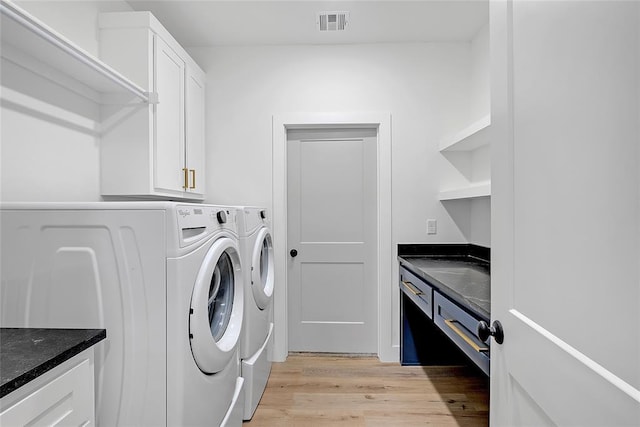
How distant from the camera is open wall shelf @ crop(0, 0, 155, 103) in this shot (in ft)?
3.87

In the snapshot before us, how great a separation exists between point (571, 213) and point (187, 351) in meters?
1.21

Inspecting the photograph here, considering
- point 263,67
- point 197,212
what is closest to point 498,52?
point 197,212

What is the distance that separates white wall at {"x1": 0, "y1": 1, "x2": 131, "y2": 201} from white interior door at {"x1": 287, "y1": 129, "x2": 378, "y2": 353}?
1.42 metres

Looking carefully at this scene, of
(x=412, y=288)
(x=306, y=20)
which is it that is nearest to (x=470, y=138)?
(x=412, y=288)

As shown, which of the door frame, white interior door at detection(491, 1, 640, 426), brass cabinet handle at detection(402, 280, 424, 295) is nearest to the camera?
white interior door at detection(491, 1, 640, 426)

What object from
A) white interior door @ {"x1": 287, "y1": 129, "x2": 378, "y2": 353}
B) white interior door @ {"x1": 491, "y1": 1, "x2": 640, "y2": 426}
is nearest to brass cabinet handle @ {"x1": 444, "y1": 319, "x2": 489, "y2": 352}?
white interior door @ {"x1": 491, "y1": 1, "x2": 640, "y2": 426}

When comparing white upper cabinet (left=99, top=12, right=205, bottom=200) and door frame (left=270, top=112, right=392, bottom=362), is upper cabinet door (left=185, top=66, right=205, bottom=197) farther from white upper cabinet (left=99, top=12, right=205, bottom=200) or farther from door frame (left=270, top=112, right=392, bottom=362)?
door frame (left=270, top=112, right=392, bottom=362)

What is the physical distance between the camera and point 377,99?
Result: 270cm

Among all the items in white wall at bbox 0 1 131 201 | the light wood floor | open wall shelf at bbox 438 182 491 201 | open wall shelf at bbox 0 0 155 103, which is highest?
open wall shelf at bbox 0 0 155 103

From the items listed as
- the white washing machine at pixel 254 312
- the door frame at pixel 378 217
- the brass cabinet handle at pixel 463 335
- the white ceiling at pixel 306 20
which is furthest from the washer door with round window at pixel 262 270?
the white ceiling at pixel 306 20

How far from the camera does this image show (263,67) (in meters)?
2.73

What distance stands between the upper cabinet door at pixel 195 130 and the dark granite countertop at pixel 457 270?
167 centimetres

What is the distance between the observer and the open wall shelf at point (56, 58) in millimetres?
1180

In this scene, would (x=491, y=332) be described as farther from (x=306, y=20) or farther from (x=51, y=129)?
(x=306, y=20)
